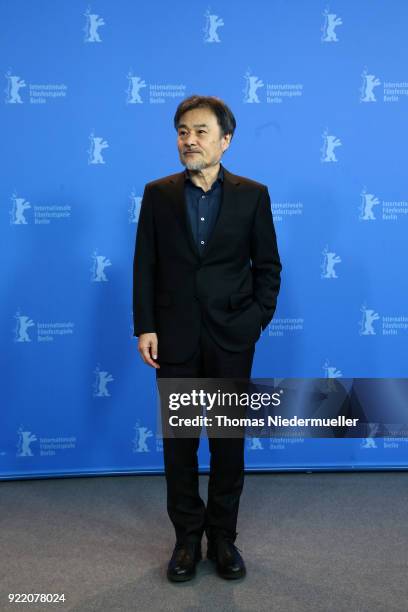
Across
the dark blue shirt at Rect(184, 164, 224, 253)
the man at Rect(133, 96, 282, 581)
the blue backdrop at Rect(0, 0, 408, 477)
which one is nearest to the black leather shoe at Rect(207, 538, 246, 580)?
the man at Rect(133, 96, 282, 581)

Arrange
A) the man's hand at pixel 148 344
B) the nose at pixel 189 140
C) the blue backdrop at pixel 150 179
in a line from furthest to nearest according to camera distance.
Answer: the blue backdrop at pixel 150 179
the man's hand at pixel 148 344
the nose at pixel 189 140

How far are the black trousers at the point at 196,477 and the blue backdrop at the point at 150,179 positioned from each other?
94 centimetres

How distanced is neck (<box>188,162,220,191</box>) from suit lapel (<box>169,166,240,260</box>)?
40 mm

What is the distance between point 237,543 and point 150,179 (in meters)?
1.70

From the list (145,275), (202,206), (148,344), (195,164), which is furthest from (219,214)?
(148,344)

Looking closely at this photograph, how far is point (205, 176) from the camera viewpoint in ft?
6.99

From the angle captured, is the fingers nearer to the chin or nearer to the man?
the man

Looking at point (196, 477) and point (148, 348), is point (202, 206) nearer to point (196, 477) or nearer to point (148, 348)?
point (148, 348)

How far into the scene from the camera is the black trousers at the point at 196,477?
7.16 ft

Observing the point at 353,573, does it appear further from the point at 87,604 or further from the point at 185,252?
the point at 185,252

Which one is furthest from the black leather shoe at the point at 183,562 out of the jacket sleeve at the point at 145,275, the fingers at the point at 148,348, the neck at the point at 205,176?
the neck at the point at 205,176

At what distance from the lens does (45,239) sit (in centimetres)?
301

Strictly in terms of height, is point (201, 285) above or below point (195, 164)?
below

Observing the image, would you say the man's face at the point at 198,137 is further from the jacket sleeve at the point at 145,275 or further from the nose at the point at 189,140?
the jacket sleeve at the point at 145,275
